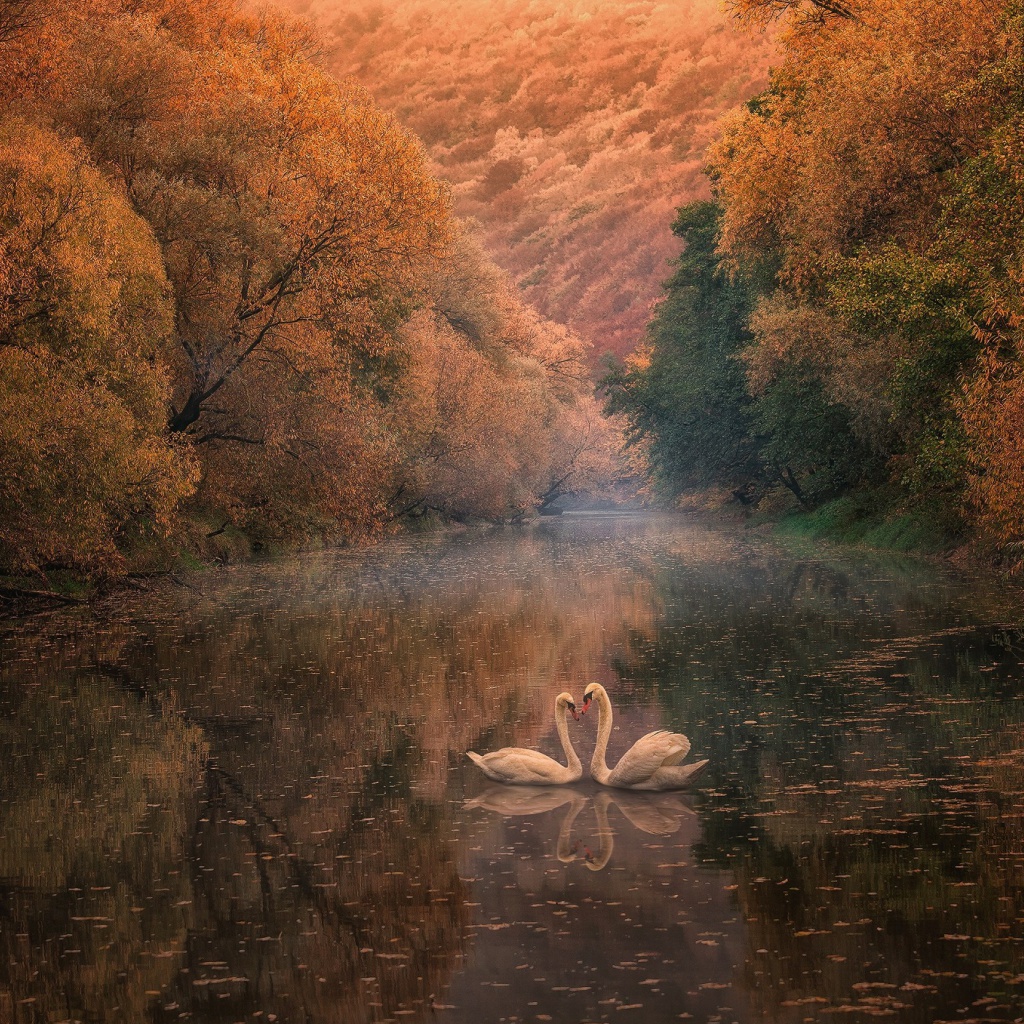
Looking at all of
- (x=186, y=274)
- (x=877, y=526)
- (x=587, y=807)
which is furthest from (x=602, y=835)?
(x=877, y=526)

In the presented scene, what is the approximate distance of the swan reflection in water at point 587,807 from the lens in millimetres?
11188

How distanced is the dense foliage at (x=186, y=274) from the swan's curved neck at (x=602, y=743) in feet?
49.2

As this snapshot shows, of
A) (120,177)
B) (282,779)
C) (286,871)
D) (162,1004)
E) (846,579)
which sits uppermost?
(120,177)

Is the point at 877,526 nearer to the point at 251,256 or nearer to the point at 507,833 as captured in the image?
the point at 251,256

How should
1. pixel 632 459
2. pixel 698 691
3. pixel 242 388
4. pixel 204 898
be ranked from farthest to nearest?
pixel 632 459 → pixel 242 388 → pixel 698 691 → pixel 204 898

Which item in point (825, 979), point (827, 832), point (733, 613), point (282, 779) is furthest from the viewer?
point (733, 613)

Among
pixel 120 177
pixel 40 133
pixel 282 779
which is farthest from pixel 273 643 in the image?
pixel 120 177

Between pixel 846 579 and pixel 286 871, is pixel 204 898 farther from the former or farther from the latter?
pixel 846 579

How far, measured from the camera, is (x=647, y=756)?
13.0 metres

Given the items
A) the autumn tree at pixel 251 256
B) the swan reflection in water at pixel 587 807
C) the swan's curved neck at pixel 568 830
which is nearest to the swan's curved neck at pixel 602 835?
the swan reflection in water at pixel 587 807

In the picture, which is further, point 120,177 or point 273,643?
point 120,177

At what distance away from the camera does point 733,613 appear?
27.5 metres

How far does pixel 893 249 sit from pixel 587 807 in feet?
62.7

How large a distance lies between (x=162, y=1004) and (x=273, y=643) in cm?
1675
